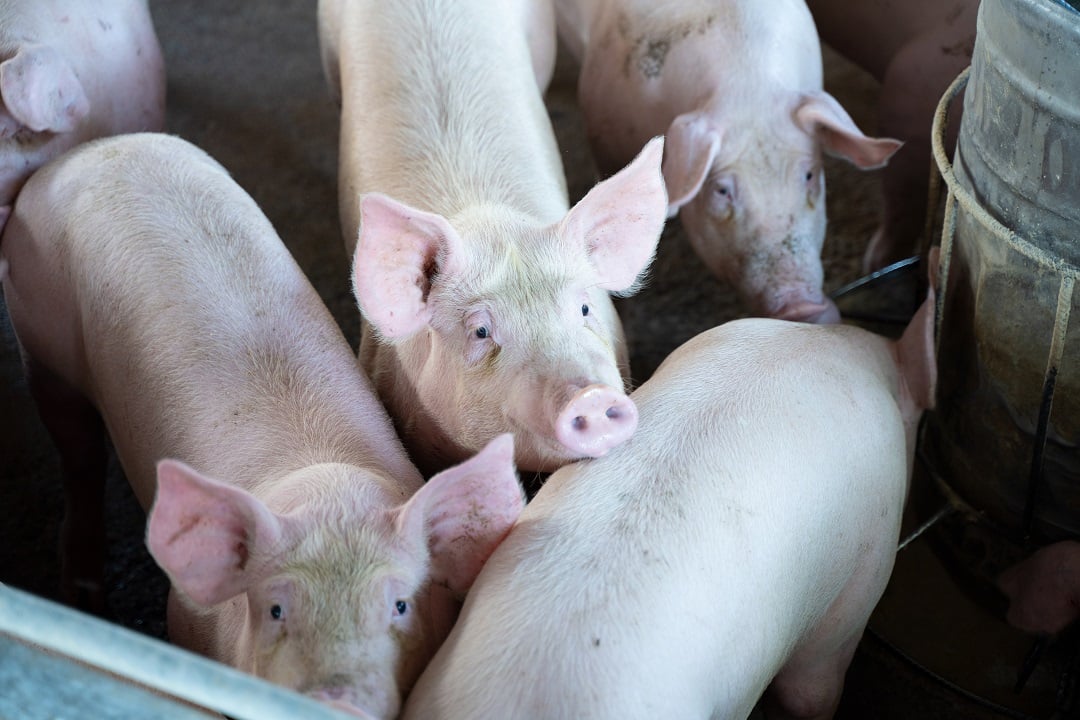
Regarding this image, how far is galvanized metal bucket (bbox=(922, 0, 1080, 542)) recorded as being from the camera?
1847mm

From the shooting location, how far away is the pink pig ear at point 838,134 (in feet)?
8.92

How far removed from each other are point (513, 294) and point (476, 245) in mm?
125

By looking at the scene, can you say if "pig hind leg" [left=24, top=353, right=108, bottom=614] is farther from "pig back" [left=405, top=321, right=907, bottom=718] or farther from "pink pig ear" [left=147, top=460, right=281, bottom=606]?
"pig back" [left=405, top=321, right=907, bottom=718]

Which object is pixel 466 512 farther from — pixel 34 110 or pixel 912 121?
pixel 912 121

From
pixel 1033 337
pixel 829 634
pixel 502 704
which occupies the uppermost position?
pixel 502 704

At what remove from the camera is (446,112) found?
2553mm

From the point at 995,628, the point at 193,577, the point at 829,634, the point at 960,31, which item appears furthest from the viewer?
the point at 960,31

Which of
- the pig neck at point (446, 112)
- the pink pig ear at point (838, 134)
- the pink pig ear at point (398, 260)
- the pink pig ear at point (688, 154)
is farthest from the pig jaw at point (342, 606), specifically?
the pink pig ear at point (838, 134)

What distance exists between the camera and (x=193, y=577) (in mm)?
1631

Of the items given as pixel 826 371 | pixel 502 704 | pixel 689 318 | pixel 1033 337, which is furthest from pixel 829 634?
pixel 689 318

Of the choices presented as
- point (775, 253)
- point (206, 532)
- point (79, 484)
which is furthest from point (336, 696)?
point (775, 253)

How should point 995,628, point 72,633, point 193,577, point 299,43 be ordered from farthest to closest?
point 299,43 < point 995,628 < point 193,577 < point 72,633

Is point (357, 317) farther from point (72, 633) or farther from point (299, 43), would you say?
point (72, 633)

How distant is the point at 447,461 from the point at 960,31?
175 centimetres
